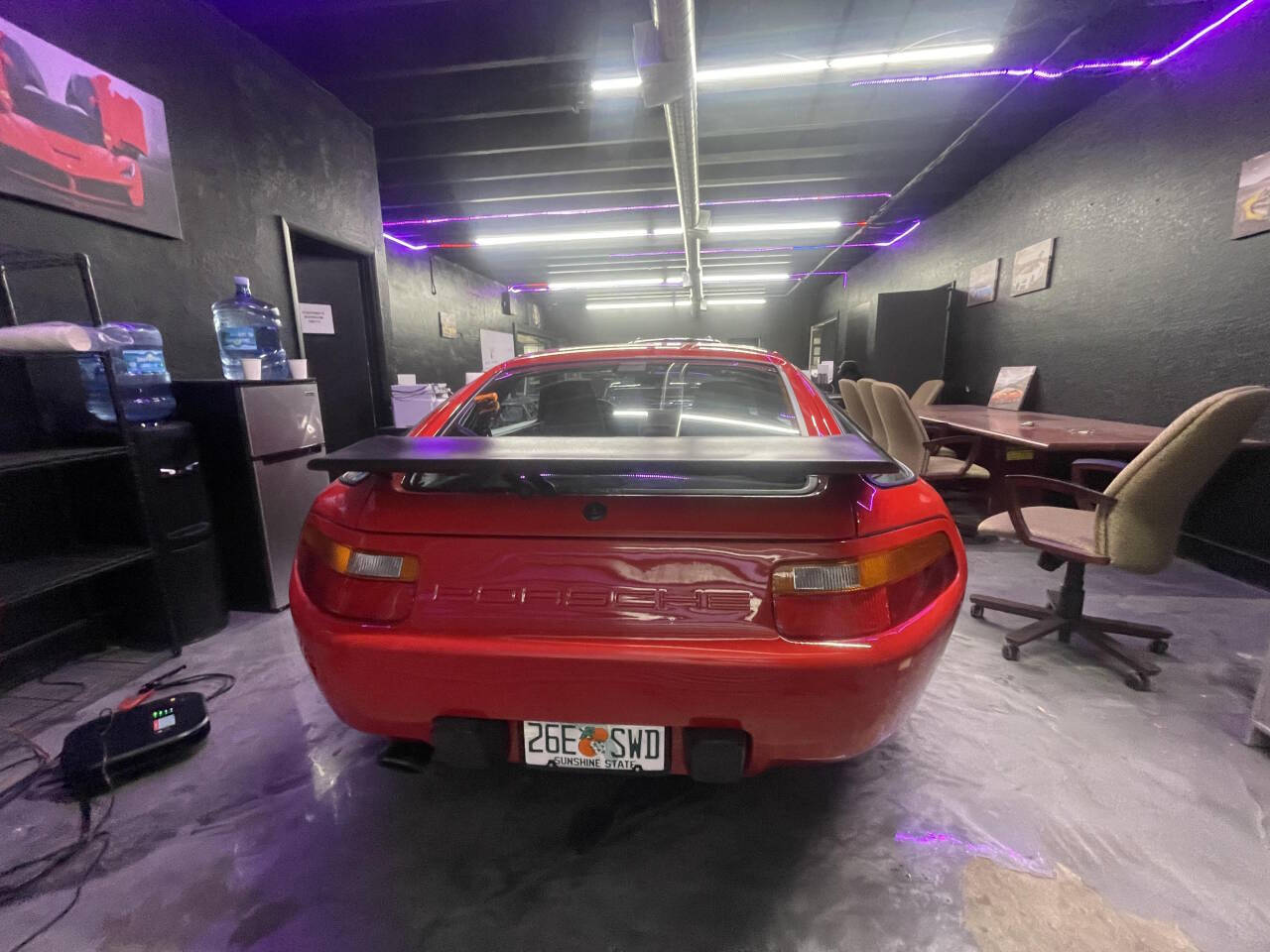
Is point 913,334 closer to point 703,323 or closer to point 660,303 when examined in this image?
point 660,303

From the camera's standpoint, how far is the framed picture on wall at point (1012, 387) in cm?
464

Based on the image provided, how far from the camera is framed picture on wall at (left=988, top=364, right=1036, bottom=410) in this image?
4.64 meters

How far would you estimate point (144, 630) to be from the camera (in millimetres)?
2223

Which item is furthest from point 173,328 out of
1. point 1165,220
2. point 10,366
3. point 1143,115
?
point 1143,115

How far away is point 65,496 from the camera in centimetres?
210

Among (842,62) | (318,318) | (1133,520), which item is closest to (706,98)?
(842,62)

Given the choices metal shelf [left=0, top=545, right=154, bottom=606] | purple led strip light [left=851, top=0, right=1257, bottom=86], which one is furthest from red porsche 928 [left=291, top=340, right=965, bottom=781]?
purple led strip light [left=851, top=0, right=1257, bottom=86]

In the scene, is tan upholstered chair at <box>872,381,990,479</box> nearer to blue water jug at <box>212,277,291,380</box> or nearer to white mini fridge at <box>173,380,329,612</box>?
white mini fridge at <box>173,380,329,612</box>

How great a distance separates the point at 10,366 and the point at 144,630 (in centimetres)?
121

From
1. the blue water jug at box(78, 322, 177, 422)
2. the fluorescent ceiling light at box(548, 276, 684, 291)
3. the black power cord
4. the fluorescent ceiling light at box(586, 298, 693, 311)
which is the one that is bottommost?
the black power cord

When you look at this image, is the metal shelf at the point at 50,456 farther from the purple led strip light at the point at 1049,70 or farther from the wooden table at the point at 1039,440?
the purple led strip light at the point at 1049,70

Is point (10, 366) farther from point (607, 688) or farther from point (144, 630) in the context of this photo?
point (607, 688)

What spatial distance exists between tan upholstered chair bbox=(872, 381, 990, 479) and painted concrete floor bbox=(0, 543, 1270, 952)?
206 centimetres

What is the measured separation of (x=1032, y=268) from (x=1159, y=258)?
139 centimetres
